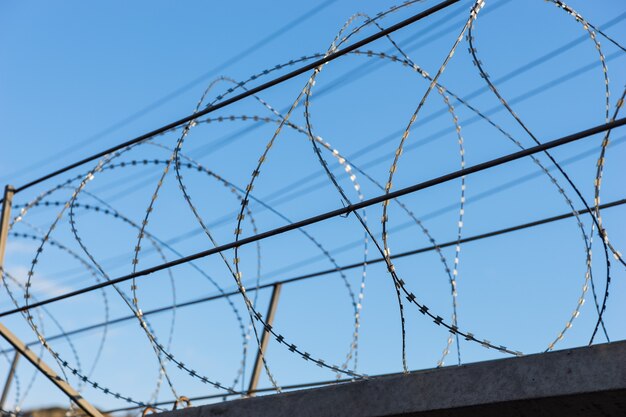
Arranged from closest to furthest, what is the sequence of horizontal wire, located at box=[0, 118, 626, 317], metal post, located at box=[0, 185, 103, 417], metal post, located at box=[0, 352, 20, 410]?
horizontal wire, located at box=[0, 118, 626, 317], metal post, located at box=[0, 185, 103, 417], metal post, located at box=[0, 352, 20, 410]

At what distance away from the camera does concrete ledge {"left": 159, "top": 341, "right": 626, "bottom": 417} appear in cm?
421

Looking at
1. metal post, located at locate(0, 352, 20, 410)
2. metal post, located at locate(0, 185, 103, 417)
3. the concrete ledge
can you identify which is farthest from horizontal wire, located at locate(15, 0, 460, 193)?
metal post, located at locate(0, 352, 20, 410)

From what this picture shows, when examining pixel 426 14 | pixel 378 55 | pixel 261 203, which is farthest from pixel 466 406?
pixel 261 203

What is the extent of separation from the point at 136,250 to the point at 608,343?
324cm

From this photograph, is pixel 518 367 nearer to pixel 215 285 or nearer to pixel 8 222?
pixel 215 285

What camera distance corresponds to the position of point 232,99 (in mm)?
5832

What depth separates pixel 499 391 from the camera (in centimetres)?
447

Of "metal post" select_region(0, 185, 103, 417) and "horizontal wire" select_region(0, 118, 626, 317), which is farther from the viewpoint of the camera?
"metal post" select_region(0, 185, 103, 417)

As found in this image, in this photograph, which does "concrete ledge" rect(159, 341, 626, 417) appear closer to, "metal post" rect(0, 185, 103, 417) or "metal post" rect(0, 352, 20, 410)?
"metal post" rect(0, 185, 103, 417)

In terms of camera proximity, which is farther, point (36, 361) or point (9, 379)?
point (9, 379)

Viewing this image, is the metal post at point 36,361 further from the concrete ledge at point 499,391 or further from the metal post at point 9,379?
the metal post at point 9,379

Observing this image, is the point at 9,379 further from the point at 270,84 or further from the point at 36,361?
the point at 270,84

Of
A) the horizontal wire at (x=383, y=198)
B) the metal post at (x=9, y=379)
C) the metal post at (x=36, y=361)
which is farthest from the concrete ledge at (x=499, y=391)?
the metal post at (x=9, y=379)

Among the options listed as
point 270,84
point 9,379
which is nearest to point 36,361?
point 270,84
